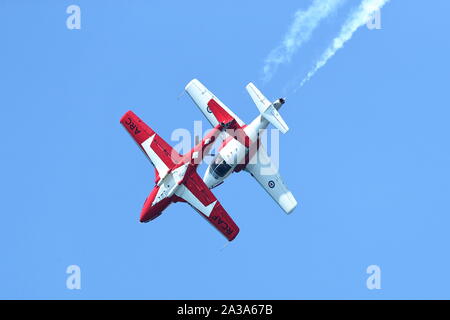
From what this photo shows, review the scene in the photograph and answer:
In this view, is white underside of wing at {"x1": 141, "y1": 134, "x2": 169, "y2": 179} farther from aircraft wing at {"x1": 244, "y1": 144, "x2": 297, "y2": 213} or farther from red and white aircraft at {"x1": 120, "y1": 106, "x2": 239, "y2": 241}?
aircraft wing at {"x1": 244, "y1": 144, "x2": 297, "y2": 213}

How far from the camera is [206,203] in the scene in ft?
154

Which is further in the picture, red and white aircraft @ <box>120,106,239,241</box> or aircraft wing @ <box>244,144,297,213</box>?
aircraft wing @ <box>244,144,297,213</box>

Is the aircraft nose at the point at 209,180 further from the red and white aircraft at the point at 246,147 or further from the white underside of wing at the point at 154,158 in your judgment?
the white underside of wing at the point at 154,158

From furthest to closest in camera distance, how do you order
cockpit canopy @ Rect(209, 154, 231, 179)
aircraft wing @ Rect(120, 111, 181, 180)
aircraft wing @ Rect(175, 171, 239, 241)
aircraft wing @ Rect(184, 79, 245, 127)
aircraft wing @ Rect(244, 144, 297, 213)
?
aircraft wing @ Rect(184, 79, 245, 127) → aircraft wing @ Rect(244, 144, 297, 213) → cockpit canopy @ Rect(209, 154, 231, 179) → aircraft wing @ Rect(120, 111, 181, 180) → aircraft wing @ Rect(175, 171, 239, 241)

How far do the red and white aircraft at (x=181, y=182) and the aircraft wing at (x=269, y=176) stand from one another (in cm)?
249

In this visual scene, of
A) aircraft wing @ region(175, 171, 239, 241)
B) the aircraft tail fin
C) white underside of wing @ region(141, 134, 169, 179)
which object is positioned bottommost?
aircraft wing @ region(175, 171, 239, 241)

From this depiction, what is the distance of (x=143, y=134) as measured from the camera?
156 feet

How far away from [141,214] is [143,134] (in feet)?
14.3

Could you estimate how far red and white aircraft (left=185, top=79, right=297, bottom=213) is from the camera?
4691cm

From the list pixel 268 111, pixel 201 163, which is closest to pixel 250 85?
pixel 268 111

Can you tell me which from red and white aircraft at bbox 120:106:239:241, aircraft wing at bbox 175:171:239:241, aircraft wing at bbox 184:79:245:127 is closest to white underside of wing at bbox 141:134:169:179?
red and white aircraft at bbox 120:106:239:241

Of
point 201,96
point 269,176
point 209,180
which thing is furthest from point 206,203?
point 201,96

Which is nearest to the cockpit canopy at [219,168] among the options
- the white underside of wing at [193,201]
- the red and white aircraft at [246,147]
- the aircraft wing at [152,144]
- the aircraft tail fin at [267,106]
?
the red and white aircraft at [246,147]

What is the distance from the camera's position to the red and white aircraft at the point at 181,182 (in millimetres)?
46406
